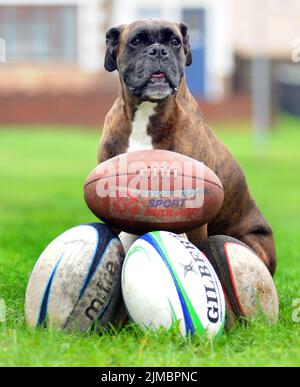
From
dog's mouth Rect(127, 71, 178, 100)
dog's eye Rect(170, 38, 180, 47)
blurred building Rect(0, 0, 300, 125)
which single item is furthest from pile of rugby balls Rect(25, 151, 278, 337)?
blurred building Rect(0, 0, 300, 125)

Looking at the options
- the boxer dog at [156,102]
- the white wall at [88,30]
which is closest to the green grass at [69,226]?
the boxer dog at [156,102]

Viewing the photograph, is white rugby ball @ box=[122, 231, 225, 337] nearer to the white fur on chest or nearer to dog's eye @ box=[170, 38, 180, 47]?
the white fur on chest

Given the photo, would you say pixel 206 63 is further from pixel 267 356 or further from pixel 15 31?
pixel 267 356

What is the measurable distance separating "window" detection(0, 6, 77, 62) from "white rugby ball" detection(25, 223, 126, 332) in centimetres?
2732

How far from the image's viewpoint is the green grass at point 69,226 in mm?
4270

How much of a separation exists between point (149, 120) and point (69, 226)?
3.73 m

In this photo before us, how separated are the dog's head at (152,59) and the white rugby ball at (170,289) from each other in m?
1.12

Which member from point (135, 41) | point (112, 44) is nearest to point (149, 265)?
point (135, 41)

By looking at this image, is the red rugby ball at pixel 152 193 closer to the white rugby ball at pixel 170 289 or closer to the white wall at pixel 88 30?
the white rugby ball at pixel 170 289
